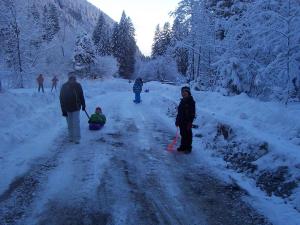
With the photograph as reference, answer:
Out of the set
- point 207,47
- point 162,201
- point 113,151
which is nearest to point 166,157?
point 113,151

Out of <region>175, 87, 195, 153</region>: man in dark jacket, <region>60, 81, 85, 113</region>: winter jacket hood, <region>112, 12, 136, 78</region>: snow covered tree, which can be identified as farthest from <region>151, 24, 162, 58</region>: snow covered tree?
<region>175, 87, 195, 153</region>: man in dark jacket

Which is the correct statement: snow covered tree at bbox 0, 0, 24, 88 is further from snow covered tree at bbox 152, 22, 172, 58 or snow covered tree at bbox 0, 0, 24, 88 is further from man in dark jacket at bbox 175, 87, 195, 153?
snow covered tree at bbox 152, 22, 172, 58

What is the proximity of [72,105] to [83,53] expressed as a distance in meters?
59.4

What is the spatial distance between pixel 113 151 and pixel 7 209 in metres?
4.16

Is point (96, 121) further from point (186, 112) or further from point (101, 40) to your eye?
point (101, 40)

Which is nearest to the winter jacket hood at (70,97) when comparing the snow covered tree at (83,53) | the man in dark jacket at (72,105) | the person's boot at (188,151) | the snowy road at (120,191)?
the man in dark jacket at (72,105)

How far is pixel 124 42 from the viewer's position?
7706 centimetres

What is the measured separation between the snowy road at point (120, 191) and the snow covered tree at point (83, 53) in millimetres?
60235

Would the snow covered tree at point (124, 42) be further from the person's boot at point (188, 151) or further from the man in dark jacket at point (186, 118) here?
the person's boot at point (188, 151)

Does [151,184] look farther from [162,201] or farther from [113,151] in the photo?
[113,151]

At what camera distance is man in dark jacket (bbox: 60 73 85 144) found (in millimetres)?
10703

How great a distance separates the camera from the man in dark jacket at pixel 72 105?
10703mm

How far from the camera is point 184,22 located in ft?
106

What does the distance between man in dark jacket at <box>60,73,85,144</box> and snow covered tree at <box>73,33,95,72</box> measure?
58542 millimetres
